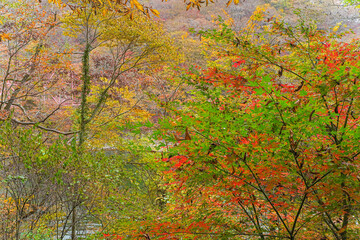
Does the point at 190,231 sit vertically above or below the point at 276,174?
below

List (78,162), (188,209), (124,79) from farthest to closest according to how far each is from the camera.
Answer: (124,79), (78,162), (188,209)

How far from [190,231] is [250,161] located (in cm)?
67

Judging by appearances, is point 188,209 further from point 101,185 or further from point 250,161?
point 101,185

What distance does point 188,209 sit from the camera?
2717 millimetres

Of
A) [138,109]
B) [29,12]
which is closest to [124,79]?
[138,109]

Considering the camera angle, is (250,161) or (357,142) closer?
(357,142)

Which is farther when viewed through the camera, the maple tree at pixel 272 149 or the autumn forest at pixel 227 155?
the autumn forest at pixel 227 155

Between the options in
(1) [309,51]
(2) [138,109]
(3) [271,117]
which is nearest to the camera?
(3) [271,117]

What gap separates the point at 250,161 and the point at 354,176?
0.67m

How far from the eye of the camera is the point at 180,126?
166 centimetres

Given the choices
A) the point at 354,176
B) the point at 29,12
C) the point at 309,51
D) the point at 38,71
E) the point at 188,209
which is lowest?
the point at 188,209

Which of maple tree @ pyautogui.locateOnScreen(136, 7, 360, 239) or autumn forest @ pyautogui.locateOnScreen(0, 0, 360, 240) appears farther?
autumn forest @ pyautogui.locateOnScreen(0, 0, 360, 240)

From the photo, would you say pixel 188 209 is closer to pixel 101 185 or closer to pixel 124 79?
pixel 101 185

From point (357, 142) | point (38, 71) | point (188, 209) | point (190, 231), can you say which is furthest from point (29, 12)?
point (357, 142)
